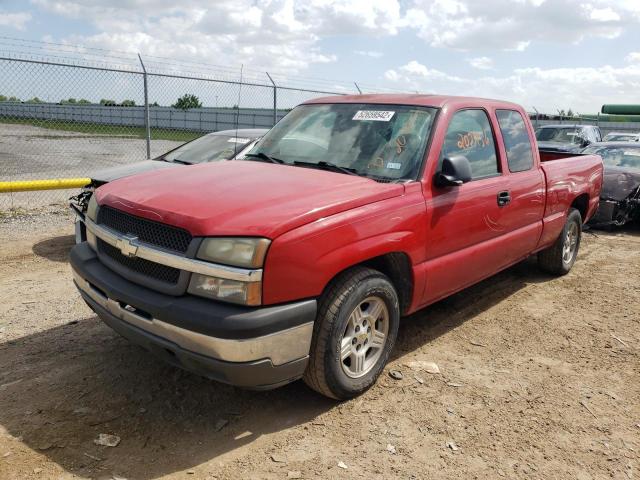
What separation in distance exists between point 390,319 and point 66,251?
14.8ft

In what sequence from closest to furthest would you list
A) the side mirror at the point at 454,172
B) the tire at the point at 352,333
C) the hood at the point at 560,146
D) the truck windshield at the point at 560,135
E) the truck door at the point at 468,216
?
the tire at the point at 352,333
the side mirror at the point at 454,172
the truck door at the point at 468,216
the hood at the point at 560,146
the truck windshield at the point at 560,135

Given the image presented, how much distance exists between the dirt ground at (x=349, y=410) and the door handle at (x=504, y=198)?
109cm

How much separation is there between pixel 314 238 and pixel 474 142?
2055mm

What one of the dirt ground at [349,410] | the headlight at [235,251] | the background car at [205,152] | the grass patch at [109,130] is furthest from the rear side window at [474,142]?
the grass patch at [109,130]

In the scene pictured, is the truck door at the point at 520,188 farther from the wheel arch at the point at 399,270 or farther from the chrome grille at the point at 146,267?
the chrome grille at the point at 146,267

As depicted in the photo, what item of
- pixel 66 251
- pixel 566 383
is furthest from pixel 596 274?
pixel 66 251

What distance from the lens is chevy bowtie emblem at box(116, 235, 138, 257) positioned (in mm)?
3090

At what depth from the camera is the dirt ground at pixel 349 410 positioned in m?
2.86

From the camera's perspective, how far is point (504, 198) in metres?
4.48

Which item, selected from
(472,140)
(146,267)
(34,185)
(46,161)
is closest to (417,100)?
(472,140)

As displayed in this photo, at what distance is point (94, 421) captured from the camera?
10.3 ft

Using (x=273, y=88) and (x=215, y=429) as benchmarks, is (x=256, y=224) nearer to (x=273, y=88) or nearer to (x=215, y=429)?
(x=215, y=429)

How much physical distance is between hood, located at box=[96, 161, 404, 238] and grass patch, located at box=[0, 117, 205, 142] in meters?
16.3

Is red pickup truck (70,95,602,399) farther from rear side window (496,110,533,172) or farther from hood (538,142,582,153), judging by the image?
hood (538,142,582,153)
